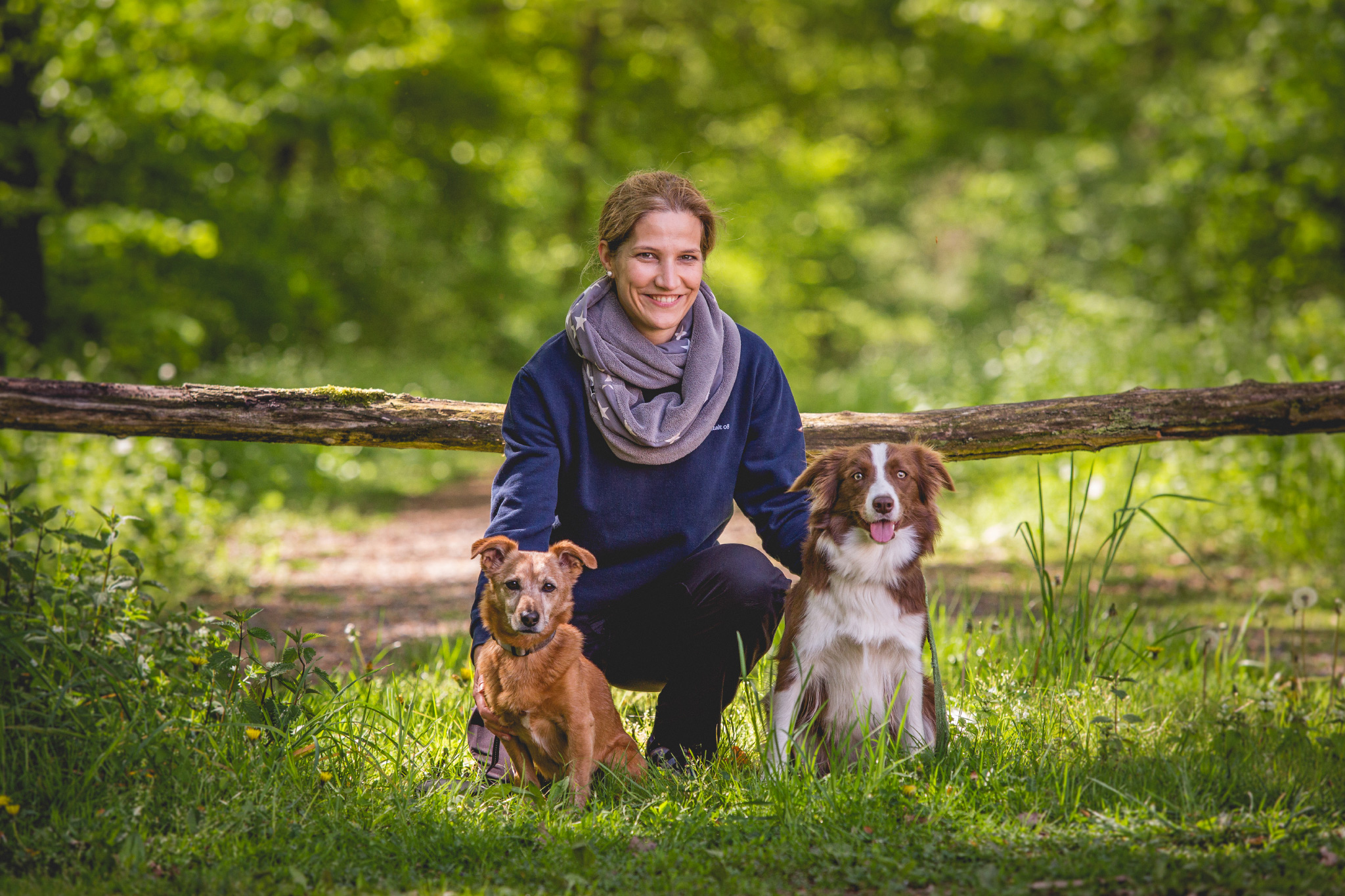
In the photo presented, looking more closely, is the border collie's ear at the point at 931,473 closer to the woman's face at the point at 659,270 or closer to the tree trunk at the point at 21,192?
the woman's face at the point at 659,270

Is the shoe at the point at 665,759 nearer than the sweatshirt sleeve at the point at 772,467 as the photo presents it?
Yes

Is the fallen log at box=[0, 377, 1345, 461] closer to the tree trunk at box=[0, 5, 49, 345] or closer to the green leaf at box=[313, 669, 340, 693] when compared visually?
the green leaf at box=[313, 669, 340, 693]

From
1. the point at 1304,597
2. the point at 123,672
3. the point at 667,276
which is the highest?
the point at 667,276

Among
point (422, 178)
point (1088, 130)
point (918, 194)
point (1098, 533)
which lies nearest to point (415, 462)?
point (422, 178)

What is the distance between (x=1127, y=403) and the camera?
12.7 feet

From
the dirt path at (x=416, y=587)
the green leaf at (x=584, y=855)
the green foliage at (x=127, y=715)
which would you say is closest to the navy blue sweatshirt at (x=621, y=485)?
the green foliage at (x=127, y=715)

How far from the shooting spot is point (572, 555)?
316cm

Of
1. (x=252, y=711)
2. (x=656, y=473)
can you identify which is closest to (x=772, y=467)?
(x=656, y=473)

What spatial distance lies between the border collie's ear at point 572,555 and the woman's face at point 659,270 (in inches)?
31.7

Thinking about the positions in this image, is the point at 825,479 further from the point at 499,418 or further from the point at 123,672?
the point at 123,672

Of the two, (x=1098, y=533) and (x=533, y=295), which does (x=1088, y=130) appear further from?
(x=1098, y=533)

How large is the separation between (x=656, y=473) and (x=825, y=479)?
0.61 meters

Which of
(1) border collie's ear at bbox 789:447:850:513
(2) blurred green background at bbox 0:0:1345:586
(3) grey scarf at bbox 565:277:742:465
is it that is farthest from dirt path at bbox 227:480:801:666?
(1) border collie's ear at bbox 789:447:850:513

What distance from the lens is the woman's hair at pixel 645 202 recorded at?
3430 millimetres
